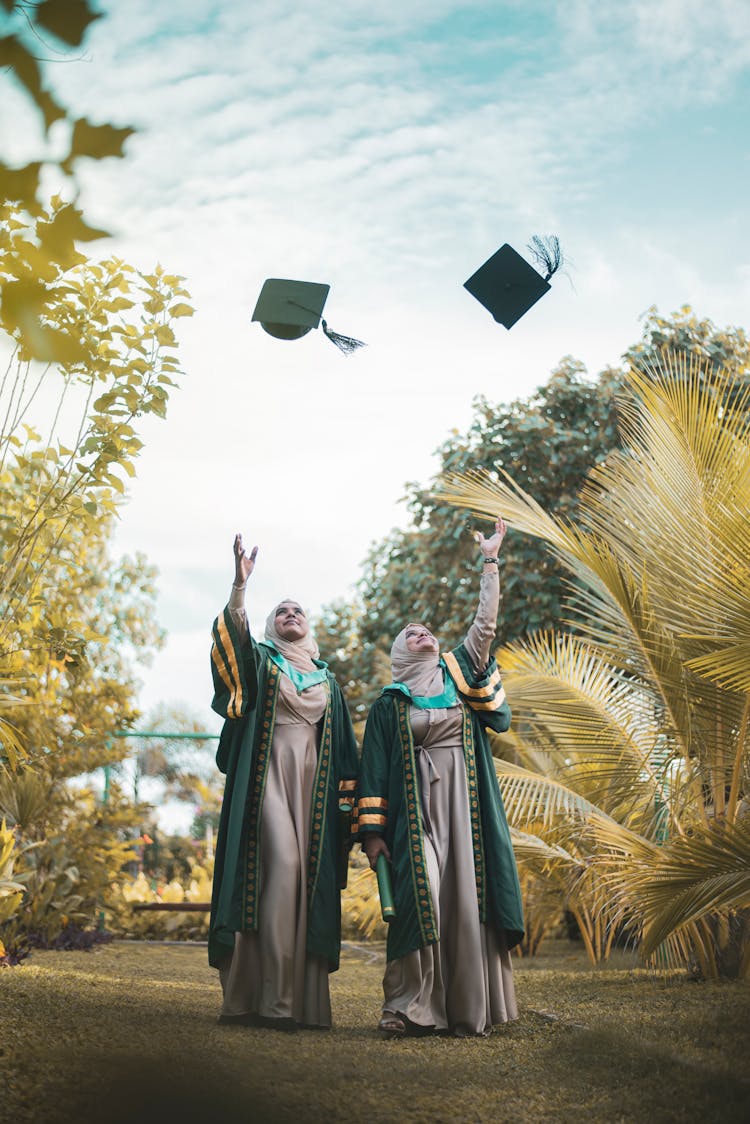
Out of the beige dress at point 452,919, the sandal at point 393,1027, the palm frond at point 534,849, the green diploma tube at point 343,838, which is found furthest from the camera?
the palm frond at point 534,849

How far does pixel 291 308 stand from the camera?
5.29 meters

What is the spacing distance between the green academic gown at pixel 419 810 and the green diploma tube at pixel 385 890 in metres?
0.04

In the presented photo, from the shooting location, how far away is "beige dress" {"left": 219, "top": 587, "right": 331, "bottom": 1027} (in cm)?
468

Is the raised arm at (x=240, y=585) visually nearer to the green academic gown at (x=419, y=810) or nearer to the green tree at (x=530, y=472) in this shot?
the green academic gown at (x=419, y=810)

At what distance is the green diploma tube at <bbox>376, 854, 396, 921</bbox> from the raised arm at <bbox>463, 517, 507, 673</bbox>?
971mm

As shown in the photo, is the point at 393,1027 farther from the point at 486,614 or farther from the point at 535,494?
the point at 535,494

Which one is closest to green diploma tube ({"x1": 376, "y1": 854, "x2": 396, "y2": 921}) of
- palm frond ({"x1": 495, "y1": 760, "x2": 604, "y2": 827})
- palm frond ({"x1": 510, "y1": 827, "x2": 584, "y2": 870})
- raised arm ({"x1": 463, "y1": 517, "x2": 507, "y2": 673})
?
raised arm ({"x1": 463, "y1": 517, "x2": 507, "y2": 673})

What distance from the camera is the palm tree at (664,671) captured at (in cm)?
523

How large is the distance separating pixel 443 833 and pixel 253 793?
2.79 ft

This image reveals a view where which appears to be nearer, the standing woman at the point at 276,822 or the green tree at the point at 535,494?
the standing woman at the point at 276,822

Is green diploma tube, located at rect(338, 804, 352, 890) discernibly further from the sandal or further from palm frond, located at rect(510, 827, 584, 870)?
palm frond, located at rect(510, 827, 584, 870)

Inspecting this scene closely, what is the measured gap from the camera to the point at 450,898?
4.89 metres

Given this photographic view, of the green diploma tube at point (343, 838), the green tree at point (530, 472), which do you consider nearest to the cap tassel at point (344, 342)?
the green diploma tube at point (343, 838)

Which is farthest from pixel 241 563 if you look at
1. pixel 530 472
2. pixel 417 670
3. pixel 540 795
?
pixel 530 472
